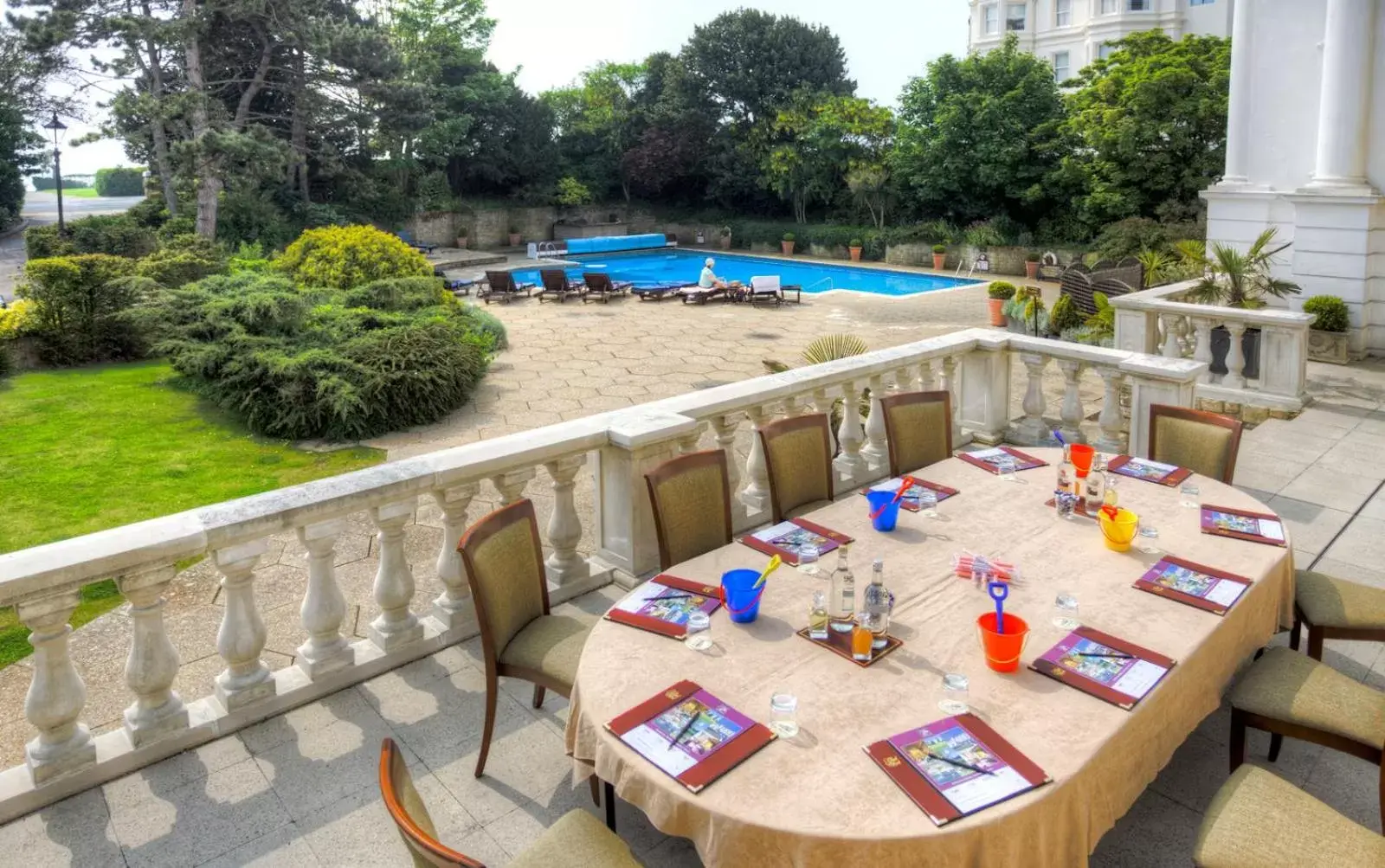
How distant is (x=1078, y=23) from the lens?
117ft

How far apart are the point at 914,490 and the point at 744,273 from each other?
2540 centimetres

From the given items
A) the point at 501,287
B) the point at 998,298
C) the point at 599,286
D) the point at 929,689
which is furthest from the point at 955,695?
the point at 501,287

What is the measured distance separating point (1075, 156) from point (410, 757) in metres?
25.5

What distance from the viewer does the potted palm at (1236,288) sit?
9.18 metres

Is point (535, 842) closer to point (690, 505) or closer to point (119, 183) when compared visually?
point (690, 505)

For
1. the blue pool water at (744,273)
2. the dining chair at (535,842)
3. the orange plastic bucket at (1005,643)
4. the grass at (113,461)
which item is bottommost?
the grass at (113,461)

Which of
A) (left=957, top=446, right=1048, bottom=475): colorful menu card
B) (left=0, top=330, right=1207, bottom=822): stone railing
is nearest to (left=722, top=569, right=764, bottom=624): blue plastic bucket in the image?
(left=0, top=330, right=1207, bottom=822): stone railing

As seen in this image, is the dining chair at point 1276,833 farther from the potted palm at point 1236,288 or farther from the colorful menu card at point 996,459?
the potted palm at point 1236,288

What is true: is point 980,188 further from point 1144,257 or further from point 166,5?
point 166,5

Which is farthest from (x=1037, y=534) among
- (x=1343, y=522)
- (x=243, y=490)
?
(x=243, y=490)

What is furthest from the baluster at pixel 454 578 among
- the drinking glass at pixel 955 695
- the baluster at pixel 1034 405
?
the baluster at pixel 1034 405

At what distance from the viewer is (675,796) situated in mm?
2236

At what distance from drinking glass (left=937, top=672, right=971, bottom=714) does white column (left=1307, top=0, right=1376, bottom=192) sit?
10.5m

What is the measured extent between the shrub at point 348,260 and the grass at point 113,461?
9.57 ft
